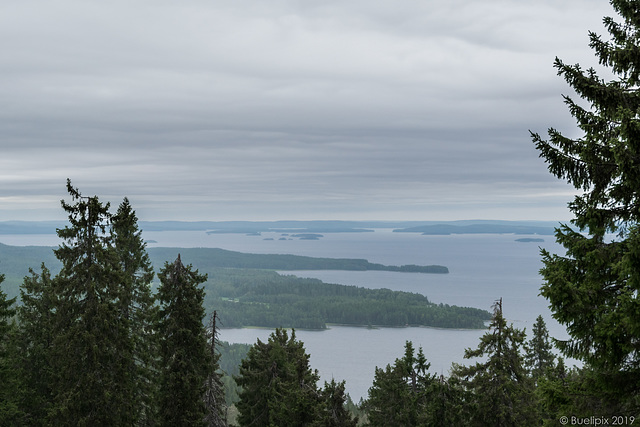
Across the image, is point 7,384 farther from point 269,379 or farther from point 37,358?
point 269,379

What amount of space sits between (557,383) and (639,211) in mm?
3767

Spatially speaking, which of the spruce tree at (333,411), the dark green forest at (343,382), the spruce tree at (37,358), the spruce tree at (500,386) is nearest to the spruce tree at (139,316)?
the dark green forest at (343,382)

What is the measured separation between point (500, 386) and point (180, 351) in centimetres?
1286

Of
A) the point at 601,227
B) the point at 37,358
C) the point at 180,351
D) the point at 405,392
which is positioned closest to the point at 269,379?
the point at 405,392

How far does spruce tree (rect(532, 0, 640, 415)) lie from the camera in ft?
30.3

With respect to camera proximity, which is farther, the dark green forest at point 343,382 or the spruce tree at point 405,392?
the spruce tree at point 405,392

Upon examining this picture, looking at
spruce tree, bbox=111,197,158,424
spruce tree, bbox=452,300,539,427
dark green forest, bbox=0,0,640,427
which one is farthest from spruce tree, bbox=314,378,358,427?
spruce tree, bbox=111,197,158,424

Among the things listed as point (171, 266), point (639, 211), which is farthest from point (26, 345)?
point (639, 211)

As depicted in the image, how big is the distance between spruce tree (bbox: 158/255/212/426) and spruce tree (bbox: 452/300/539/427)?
36.5 feet

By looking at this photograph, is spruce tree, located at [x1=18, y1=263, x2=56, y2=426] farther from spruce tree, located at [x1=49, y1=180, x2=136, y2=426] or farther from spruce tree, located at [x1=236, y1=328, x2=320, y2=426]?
spruce tree, located at [x1=236, y1=328, x2=320, y2=426]

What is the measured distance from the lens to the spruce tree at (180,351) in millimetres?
21156

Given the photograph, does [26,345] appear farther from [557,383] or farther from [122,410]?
[557,383]

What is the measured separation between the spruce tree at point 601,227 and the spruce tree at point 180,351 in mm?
15365

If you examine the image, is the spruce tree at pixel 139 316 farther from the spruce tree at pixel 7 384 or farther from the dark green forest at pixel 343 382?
the spruce tree at pixel 7 384
